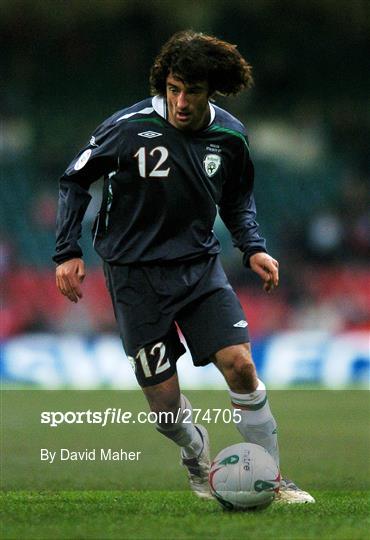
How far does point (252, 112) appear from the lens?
20359 millimetres

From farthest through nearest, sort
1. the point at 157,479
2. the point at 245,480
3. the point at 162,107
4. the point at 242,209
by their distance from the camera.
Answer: the point at 157,479, the point at 242,209, the point at 162,107, the point at 245,480

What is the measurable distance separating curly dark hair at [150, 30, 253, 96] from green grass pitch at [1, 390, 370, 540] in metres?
2.08

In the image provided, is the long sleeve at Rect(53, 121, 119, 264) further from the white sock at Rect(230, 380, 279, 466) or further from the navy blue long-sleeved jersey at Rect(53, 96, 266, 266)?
the white sock at Rect(230, 380, 279, 466)

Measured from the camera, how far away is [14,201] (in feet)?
63.2

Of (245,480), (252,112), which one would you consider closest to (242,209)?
(245,480)

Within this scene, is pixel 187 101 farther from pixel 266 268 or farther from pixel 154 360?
pixel 154 360

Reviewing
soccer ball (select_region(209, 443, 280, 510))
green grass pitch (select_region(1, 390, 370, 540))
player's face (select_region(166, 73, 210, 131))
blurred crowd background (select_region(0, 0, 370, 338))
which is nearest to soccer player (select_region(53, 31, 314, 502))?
player's face (select_region(166, 73, 210, 131))

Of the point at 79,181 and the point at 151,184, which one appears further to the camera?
the point at 79,181

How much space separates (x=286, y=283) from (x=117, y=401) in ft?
21.0

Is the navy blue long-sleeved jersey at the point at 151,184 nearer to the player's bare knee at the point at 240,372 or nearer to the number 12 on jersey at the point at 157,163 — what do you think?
the number 12 on jersey at the point at 157,163

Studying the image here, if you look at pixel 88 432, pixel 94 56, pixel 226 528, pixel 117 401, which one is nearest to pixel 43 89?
pixel 94 56

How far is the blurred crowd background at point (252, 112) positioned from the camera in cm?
1812

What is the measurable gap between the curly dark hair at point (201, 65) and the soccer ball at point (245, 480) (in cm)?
180

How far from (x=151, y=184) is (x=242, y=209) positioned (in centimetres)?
62
